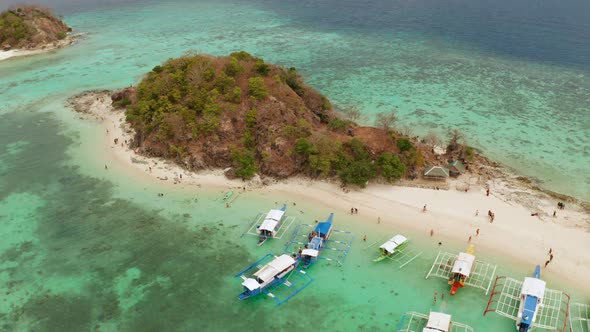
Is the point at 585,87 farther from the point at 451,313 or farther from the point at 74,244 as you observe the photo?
the point at 74,244

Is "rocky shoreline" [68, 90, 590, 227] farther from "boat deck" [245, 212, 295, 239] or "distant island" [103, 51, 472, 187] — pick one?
"boat deck" [245, 212, 295, 239]

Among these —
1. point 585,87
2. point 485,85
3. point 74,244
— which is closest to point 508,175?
point 485,85

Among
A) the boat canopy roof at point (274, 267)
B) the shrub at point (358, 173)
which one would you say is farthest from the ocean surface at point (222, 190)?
the shrub at point (358, 173)

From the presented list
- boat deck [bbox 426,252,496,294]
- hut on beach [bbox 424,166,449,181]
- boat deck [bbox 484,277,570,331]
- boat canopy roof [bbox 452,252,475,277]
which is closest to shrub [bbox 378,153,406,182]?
hut on beach [bbox 424,166,449,181]

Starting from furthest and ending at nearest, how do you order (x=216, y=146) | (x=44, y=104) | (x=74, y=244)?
1. (x=44, y=104)
2. (x=216, y=146)
3. (x=74, y=244)

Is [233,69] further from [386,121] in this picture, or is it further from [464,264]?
[464,264]

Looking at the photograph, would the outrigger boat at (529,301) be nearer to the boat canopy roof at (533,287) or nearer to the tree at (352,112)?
the boat canopy roof at (533,287)

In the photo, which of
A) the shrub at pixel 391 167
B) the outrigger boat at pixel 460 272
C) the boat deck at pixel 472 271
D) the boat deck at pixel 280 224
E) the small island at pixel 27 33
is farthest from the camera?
the small island at pixel 27 33
